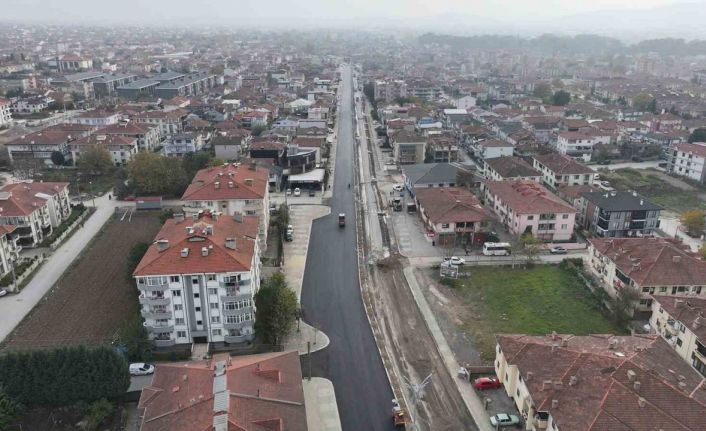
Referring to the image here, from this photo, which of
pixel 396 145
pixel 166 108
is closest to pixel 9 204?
pixel 396 145

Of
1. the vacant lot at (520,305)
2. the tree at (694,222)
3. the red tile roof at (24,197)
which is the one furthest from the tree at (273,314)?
the tree at (694,222)

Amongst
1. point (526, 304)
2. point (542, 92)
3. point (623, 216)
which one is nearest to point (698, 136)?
point (623, 216)

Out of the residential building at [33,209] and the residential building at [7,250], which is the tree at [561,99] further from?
the residential building at [7,250]

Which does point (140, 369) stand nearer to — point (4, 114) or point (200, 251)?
point (200, 251)

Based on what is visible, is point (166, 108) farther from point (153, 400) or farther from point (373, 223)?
point (153, 400)

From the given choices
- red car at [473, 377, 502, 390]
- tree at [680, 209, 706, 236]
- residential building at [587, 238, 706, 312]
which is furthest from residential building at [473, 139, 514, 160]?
red car at [473, 377, 502, 390]

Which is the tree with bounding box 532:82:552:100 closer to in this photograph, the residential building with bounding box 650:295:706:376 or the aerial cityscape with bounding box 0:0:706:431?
the aerial cityscape with bounding box 0:0:706:431
